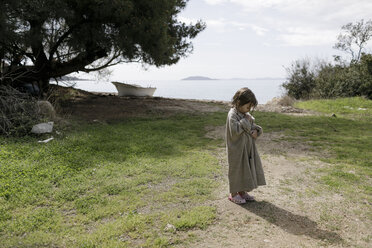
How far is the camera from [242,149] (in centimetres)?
331

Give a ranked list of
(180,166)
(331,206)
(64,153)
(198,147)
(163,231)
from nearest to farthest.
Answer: (163,231), (331,206), (180,166), (64,153), (198,147)

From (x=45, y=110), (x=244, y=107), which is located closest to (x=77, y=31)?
(x=45, y=110)

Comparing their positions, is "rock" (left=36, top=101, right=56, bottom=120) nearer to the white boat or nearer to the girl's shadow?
the girl's shadow

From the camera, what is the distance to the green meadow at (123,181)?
283cm

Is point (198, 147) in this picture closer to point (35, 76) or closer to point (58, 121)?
point (58, 121)

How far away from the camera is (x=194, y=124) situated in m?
8.34

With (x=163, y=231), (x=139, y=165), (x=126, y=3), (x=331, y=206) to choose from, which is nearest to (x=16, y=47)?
(x=126, y=3)

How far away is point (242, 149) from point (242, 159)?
123 mm

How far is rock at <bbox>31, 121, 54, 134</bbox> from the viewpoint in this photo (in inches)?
245

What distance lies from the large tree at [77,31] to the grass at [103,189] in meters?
3.11

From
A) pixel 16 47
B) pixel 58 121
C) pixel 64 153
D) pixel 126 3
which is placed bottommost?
pixel 64 153

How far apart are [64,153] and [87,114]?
4.01 m

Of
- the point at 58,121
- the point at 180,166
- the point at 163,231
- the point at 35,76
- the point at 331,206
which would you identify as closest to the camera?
the point at 163,231

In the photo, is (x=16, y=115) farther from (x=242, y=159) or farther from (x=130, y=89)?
(x=130, y=89)
